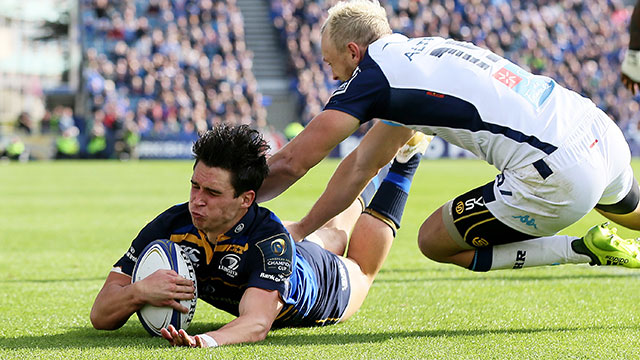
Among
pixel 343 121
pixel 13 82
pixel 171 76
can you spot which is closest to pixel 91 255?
pixel 343 121

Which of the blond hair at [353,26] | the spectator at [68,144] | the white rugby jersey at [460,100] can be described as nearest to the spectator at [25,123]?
the spectator at [68,144]

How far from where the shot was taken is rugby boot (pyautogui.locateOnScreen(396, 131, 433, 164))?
16.9 ft

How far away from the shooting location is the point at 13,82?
44.0 m

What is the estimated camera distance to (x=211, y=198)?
4078 mm

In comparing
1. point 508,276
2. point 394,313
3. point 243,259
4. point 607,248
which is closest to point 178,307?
point 243,259

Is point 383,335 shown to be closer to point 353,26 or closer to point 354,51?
point 354,51

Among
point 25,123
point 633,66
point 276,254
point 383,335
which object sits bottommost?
point 25,123

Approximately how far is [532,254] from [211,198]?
1952 mm

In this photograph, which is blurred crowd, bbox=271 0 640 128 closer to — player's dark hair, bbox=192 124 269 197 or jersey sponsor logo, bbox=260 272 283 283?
player's dark hair, bbox=192 124 269 197

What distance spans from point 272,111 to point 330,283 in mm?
28513

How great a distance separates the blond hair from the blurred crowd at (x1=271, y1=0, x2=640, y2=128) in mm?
27540

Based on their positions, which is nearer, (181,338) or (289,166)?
(181,338)

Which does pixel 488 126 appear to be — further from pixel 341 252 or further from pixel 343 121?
pixel 341 252

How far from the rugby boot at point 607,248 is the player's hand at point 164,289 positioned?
90.8 inches
